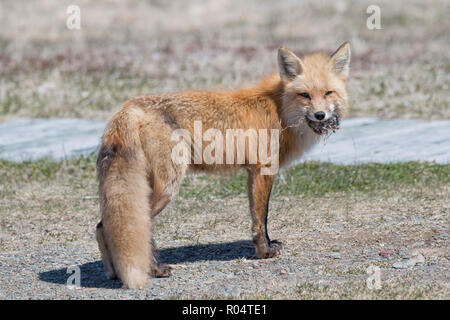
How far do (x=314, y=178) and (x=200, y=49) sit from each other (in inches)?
552

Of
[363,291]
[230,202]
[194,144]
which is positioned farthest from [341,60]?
[230,202]

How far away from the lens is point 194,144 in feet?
22.2

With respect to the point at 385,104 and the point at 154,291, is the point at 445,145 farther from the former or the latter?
the point at 154,291

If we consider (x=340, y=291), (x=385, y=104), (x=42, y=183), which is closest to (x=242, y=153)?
(x=340, y=291)

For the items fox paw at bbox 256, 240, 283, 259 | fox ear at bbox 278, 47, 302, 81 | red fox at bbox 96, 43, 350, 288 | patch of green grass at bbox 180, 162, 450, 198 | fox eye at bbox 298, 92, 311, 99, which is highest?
fox ear at bbox 278, 47, 302, 81

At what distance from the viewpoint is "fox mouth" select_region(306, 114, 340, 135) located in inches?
284

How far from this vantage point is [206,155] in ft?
22.7

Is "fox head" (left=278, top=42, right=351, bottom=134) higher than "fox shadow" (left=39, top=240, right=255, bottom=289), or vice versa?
"fox head" (left=278, top=42, right=351, bottom=134)

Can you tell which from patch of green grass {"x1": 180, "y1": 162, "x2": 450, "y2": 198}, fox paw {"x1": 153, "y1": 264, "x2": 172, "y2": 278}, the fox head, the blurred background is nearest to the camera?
fox paw {"x1": 153, "y1": 264, "x2": 172, "y2": 278}

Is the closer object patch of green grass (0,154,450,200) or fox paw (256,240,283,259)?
fox paw (256,240,283,259)

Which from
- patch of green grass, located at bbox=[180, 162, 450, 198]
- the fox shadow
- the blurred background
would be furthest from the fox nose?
the blurred background

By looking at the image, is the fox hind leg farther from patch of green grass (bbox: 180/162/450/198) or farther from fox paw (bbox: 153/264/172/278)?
patch of green grass (bbox: 180/162/450/198)

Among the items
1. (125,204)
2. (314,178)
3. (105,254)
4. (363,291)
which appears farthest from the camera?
(314,178)

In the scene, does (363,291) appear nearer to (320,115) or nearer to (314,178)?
(320,115)
